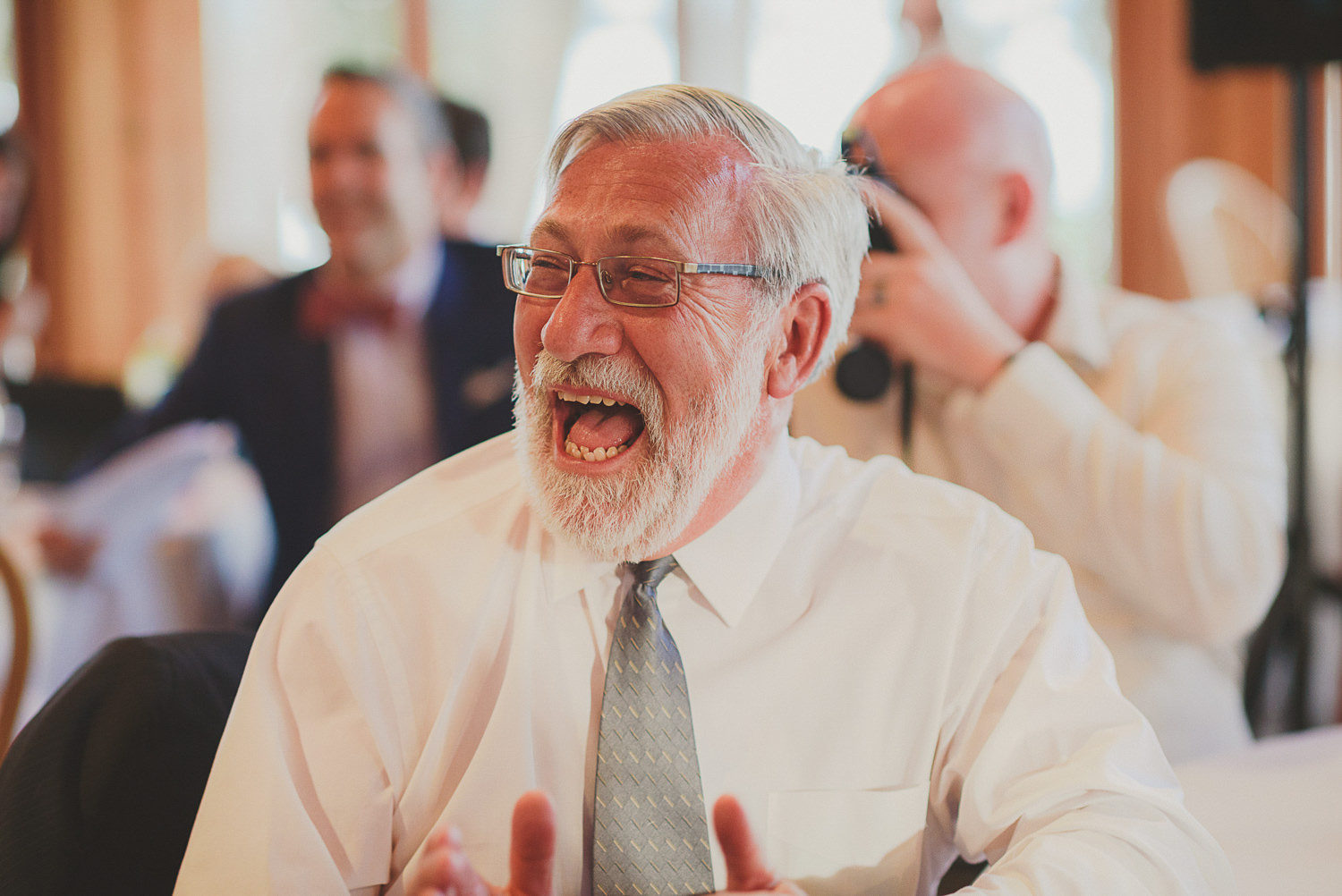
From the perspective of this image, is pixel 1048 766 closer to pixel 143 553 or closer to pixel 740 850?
pixel 740 850

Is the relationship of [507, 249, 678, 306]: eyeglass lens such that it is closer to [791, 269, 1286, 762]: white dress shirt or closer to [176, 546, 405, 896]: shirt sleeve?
[176, 546, 405, 896]: shirt sleeve

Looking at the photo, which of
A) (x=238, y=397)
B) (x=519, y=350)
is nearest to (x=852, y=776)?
(x=519, y=350)

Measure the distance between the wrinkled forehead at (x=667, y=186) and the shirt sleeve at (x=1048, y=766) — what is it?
1.27 ft

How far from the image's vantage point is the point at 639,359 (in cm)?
86

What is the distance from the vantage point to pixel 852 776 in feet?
3.05

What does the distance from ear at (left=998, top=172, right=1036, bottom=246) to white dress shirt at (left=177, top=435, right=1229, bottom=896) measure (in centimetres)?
52

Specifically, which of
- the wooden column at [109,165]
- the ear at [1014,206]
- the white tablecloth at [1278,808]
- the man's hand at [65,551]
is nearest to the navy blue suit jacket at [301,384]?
the man's hand at [65,551]

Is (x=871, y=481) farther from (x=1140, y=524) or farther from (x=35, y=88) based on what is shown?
(x=35, y=88)

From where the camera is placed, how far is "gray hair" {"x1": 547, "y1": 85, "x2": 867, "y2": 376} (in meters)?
0.85

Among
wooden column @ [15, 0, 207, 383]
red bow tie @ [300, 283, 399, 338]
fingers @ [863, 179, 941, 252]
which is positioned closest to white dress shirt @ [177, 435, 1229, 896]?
fingers @ [863, 179, 941, 252]

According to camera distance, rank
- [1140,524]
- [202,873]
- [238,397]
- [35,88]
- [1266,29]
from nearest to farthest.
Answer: [202,873] → [1140,524] → [1266,29] → [238,397] → [35,88]

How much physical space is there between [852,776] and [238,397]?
1543 millimetres

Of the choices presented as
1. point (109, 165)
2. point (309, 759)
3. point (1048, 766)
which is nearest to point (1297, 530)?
point (1048, 766)

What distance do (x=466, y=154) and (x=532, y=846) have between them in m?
2.18
